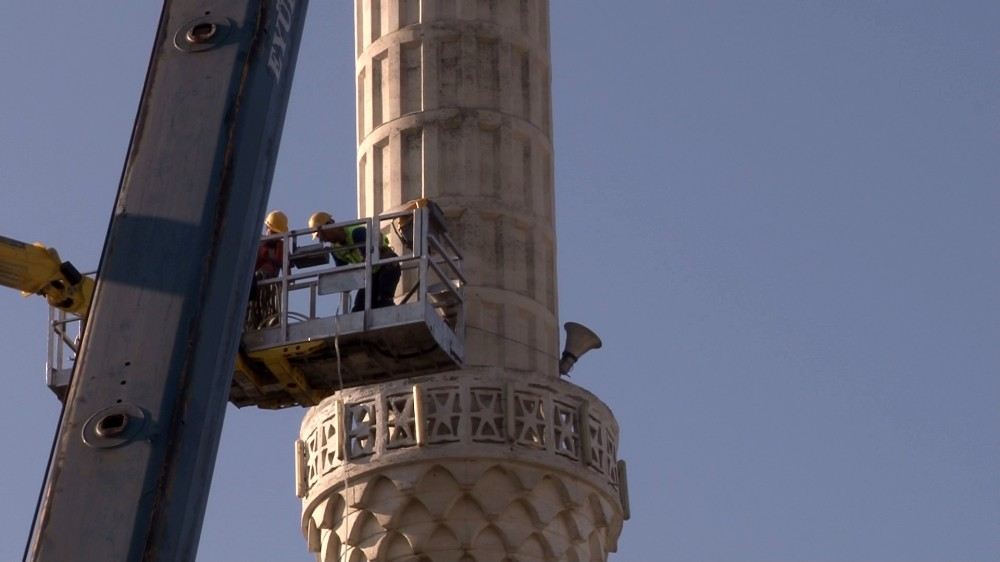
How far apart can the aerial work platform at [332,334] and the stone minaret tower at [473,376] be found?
143 inches

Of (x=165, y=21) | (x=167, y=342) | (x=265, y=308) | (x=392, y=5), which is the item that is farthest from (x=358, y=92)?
(x=167, y=342)

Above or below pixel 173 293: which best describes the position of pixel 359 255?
above

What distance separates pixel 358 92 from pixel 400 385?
402 centimetres

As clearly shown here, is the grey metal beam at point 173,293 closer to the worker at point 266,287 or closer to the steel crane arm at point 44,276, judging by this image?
the steel crane arm at point 44,276

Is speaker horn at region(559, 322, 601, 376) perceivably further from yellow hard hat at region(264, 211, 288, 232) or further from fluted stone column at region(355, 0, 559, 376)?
yellow hard hat at region(264, 211, 288, 232)

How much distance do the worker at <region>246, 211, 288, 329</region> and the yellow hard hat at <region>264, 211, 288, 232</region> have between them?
22 cm

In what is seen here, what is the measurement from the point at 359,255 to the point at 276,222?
0.89 meters

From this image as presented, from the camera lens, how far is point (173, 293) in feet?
56.0

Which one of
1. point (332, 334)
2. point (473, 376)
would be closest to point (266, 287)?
point (332, 334)

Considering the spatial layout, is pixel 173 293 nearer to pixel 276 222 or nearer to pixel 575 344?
pixel 276 222

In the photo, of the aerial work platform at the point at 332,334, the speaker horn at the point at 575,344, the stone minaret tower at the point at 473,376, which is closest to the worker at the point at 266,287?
the aerial work platform at the point at 332,334

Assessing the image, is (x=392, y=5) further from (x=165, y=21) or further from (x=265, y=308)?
(x=165, y=21)

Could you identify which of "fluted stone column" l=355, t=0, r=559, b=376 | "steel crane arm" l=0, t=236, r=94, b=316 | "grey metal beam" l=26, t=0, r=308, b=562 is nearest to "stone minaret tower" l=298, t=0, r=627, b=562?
"fluted stone column" l=355, t=0, r=559, b=376

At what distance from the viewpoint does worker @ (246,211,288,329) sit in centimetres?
2083
